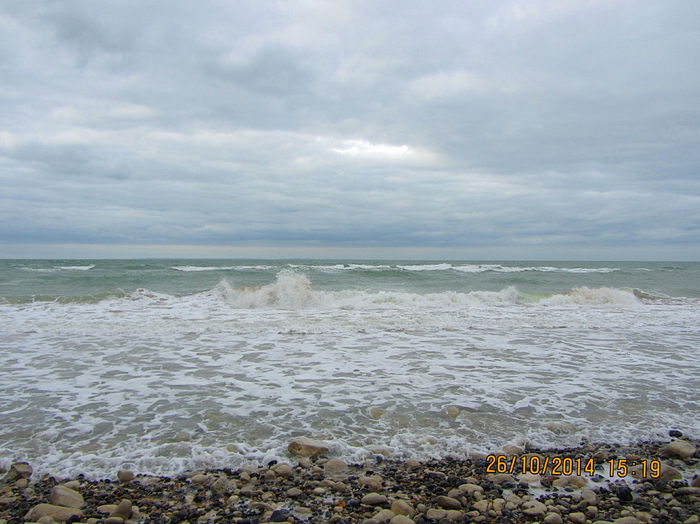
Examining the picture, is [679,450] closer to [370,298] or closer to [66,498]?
[66,498]

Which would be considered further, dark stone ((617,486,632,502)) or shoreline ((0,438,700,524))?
dark stone ((617,486,632,502))

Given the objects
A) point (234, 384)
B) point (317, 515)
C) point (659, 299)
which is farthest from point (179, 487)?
point (659, 299)

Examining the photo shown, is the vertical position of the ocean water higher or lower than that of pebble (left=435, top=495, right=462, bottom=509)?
lower

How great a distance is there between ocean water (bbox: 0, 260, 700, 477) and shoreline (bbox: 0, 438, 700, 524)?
24 cm

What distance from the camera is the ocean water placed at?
4070mm

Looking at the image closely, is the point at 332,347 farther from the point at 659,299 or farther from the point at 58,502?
the point at 659,299

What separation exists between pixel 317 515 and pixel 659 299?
21.7 m

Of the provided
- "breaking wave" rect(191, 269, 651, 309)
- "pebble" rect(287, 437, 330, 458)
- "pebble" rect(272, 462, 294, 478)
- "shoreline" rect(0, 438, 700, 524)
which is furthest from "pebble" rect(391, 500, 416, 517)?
"breaking wave" rect(191, 269, 651, 309)

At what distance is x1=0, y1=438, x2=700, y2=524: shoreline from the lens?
9.49 ft
